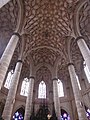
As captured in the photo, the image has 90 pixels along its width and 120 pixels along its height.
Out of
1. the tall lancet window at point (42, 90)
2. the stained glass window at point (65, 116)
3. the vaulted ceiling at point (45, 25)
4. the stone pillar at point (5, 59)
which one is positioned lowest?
the stained glass window at point (65, 116)

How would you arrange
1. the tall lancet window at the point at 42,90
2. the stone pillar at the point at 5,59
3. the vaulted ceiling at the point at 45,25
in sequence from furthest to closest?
the tall lancet window at the point at 42,90, the vaulted ceiling at the point at 45,25, the stone pillar at the point at 5,59

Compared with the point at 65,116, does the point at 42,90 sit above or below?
above

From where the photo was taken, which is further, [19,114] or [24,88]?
[24,88]

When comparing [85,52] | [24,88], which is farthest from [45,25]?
[24,88]

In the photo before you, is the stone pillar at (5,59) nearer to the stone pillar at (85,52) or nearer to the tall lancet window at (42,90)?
the stone pillar at (85,52)

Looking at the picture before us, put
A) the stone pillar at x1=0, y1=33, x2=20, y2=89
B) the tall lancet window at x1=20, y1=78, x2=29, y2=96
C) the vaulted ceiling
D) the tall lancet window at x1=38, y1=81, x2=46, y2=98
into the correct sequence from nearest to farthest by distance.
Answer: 1. the stone pillar at x1=0, y1=33, x2=20, y2=89
2. the vaulted ceiling
3. the tall lancet window at x1=20, y1=78, x2=29, y2=96
4. the tall lancet window at x1=38, y1=81, x2=46, y2=98

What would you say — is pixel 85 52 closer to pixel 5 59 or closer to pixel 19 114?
pixel 5 59

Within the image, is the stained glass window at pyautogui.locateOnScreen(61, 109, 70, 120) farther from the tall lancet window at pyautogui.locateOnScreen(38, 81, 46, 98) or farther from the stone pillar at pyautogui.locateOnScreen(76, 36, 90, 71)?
the stone pillar at pyautogui.locateOnScreen(76, 36, 90, 71)

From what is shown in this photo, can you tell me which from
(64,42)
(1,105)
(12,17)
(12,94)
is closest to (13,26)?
(12,17)

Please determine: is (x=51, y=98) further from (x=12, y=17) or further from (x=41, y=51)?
(x=12, y=17)

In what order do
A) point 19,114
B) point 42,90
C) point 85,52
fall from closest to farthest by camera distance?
point 85,52, point 19,114, point 42,90

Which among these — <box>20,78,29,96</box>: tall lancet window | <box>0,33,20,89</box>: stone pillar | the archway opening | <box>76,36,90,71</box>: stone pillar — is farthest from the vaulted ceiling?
the archway opening

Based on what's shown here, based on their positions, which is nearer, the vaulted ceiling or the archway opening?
the vaulted ceiling

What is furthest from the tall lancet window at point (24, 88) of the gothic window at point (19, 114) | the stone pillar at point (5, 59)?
the stone pillar at point (5, 59)
